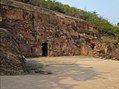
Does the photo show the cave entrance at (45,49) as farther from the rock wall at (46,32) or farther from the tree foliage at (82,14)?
the tree foliage at (82,14)

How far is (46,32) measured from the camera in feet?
67.4

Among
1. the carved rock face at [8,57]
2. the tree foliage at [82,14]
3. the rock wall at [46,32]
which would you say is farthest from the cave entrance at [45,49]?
the carved rock face at [8,57]

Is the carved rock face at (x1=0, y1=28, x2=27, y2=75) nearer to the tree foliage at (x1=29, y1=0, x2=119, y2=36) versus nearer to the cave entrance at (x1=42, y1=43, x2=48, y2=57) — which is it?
the cave entrance at (x1=42, y1=43, x2=48, y2=57)

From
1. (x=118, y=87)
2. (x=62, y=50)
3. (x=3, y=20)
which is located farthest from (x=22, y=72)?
(x=62, y=50)

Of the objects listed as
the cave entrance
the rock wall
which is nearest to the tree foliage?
the rock wall

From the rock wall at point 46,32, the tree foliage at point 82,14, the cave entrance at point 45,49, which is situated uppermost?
the tree foliage at point 82,14

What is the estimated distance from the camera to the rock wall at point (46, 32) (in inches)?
715

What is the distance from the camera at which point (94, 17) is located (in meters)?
32.1

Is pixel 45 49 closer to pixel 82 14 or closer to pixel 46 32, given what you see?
pixel 46 32

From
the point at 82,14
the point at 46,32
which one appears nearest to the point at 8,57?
the point at 46,32

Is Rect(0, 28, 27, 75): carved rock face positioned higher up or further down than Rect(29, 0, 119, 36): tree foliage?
further down

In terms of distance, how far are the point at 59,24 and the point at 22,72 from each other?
40.6 ft

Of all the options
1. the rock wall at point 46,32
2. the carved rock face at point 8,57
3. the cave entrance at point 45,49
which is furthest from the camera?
the cave entrance at point 45,49

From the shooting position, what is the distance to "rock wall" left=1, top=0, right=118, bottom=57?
18.2 metres
